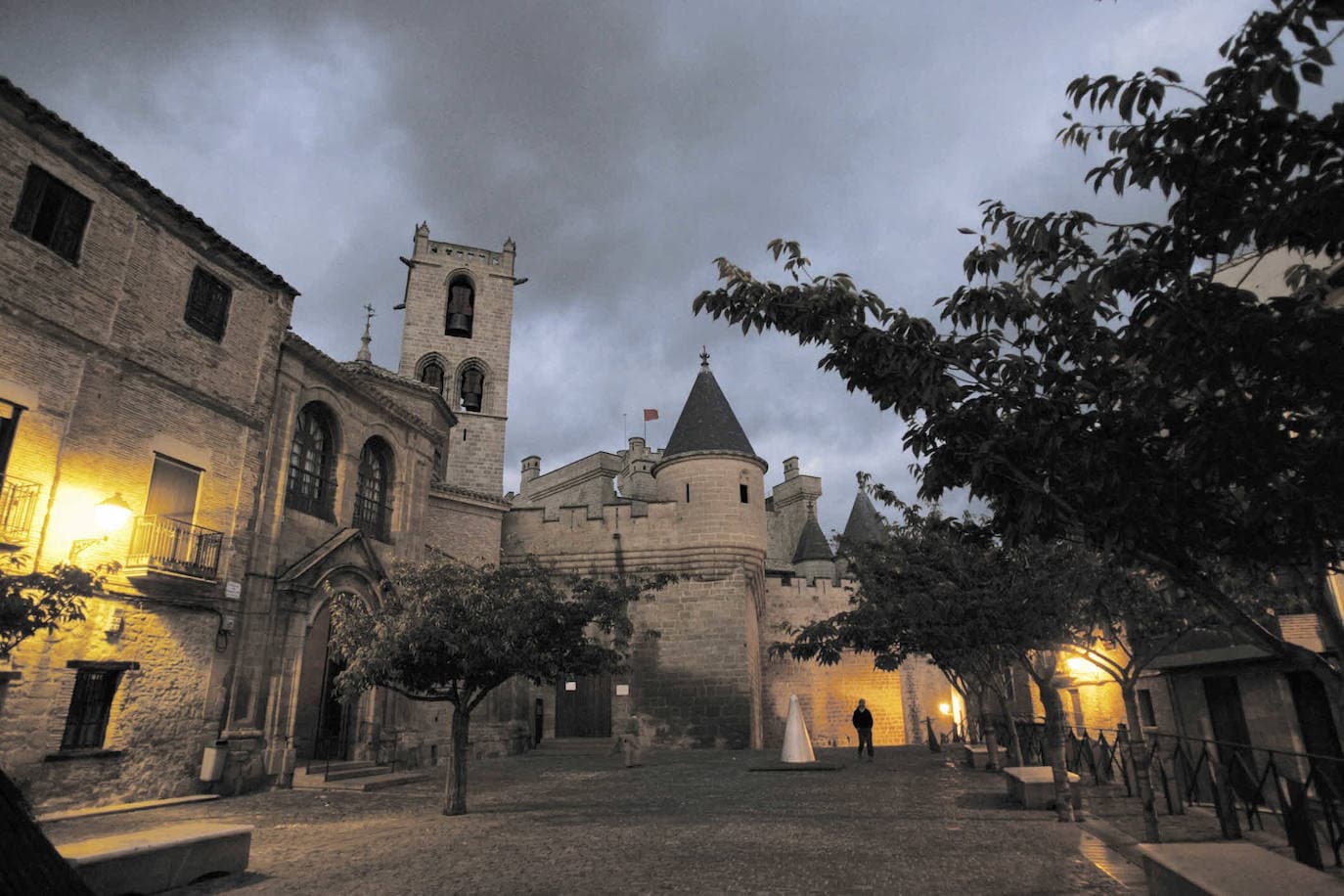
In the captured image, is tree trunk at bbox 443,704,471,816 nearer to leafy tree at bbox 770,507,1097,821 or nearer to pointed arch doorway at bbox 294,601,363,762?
pointed arch doorway at bbox 294,601,363,762

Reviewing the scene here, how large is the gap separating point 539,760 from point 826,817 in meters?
12.3

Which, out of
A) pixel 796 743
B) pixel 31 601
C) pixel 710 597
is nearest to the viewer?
pixel 31 601

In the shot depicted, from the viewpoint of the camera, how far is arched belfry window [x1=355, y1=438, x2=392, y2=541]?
18.5 meters

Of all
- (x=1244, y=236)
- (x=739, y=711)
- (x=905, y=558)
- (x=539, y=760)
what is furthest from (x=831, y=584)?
(x=1244, y=236)

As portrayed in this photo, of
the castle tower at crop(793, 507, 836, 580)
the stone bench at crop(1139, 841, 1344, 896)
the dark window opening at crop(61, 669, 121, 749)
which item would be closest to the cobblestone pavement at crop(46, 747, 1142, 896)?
the stone bench at crop(1139, 841, 1344, 896)

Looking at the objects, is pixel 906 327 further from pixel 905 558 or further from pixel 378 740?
pixel 378 740

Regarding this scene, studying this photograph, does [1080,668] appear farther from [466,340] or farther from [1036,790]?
[466,340]

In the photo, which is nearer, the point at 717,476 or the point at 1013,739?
the point at 1013,739

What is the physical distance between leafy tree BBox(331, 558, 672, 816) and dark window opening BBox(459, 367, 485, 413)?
21169 millimetres

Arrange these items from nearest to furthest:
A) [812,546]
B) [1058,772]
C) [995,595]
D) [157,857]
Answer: [157,857]
[1058,772]
[995,595]
[812,546]

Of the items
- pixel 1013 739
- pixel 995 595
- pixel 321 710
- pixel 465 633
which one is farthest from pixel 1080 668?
pixel 321 710

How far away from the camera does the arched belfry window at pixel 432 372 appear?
32597 mm

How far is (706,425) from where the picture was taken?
26.2 metres

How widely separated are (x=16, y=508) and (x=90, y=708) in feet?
10.8
